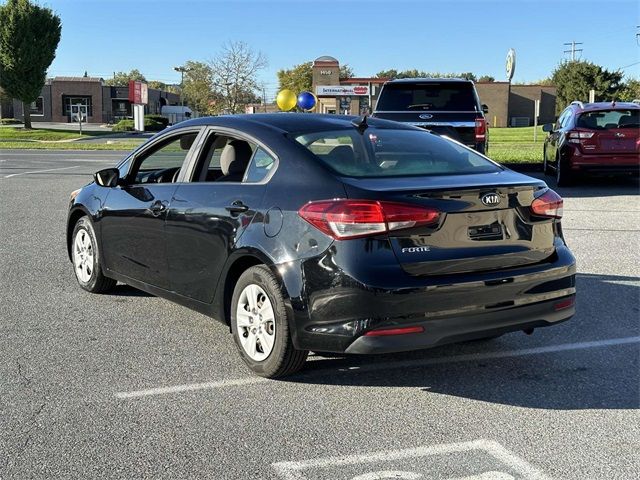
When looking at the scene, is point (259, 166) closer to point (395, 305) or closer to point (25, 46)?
point (395, 305)

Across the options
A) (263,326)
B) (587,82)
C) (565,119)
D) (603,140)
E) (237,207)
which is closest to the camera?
(263,326)

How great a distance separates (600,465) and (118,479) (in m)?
2.18

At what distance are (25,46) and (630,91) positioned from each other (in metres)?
48.5

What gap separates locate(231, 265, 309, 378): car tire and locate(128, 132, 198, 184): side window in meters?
1.41

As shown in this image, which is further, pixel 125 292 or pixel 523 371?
pixel 125 292

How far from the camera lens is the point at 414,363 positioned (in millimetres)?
4754

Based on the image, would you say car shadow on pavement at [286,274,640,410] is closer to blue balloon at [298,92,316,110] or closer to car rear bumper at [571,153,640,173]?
car rear bumper at [571,153,640,173]

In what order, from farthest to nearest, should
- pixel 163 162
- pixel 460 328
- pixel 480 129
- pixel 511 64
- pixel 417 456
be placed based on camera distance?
pixel 511 64, pixel 480 129, pixel 163 162, pixel 460 328, pixel 417 456

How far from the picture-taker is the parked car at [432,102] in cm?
1195

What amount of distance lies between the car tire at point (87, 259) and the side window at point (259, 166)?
7.25 feet

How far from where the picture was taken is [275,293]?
164 inches

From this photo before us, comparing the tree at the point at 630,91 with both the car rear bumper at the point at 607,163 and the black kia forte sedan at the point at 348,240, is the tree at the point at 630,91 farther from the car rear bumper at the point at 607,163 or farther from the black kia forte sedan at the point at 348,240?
the black kia forte sedan at the point at 348,240

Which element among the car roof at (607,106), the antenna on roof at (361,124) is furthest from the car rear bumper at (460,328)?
the car roof at (607,106)

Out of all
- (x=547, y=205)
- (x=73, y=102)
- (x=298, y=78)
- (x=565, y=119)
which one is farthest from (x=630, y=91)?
(x=547, y=205)
